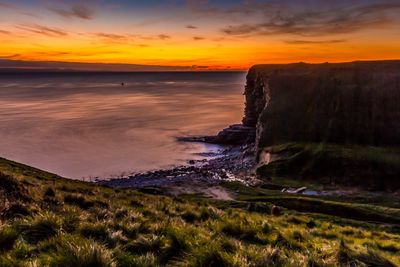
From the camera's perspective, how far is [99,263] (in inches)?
234

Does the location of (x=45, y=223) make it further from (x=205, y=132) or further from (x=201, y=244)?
(x=205, y=132)

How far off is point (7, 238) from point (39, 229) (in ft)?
3.68

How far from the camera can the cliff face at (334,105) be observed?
104 m

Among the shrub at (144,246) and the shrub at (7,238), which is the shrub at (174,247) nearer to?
the shrub at (144,246)

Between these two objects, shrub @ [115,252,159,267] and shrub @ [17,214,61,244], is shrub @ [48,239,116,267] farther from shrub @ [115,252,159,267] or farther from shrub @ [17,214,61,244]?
shrub @ [17,214,61,244]

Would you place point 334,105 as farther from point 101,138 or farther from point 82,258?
point 82,258

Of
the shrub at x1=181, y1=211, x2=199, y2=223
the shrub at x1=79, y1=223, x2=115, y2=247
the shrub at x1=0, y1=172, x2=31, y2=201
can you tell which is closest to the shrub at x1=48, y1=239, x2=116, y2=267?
the shrub at x1=79, y1=223, x2=115, y2=247

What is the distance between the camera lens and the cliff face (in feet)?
341

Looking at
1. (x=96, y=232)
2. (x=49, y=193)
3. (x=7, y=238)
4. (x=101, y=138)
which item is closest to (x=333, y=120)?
(x=101, y=138)

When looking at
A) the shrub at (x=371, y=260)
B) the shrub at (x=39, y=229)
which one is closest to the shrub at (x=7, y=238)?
the shrub at (x=39, y=229)

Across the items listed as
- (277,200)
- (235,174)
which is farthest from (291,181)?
(277,200)

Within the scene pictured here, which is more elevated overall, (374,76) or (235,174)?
(374,76)

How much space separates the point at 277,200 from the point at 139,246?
53.7 metres

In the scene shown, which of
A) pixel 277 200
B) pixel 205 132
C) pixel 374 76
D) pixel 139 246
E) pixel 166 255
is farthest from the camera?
pixel 205 132
